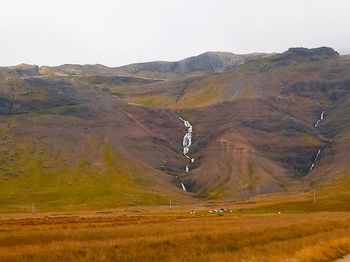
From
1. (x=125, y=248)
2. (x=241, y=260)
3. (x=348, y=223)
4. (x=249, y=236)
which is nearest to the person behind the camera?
(x=241, y=260)

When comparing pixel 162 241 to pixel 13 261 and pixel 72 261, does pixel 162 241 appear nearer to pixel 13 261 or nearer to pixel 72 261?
pixel 72 261

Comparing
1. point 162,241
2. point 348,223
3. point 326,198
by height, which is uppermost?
point 162,241

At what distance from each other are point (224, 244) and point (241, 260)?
36.2 feet

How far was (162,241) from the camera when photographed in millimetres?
46406

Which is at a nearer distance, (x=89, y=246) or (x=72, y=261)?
(x=72, y=261)

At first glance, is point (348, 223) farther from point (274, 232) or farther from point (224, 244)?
point (224, 244)

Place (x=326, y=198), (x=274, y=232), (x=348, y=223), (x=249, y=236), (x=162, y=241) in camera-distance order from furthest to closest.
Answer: (x=326, y=198)
(x=348, y=223)
(x=274, y=232)
(x=249, y=236)
(x=162, y=241)

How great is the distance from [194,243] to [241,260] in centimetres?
1132

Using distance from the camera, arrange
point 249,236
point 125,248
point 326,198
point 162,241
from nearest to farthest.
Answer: point 125,248 < point 162,241 < point 249,236 < point 326,198

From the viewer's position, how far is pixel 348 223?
7256cm

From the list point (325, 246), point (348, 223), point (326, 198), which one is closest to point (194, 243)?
point (325, 246)

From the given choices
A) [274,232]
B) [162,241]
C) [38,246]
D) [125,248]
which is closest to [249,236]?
[274,232]

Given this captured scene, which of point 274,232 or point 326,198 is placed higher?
point 274,232

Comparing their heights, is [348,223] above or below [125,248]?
below
